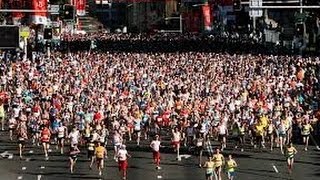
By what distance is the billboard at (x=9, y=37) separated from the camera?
1934 inches

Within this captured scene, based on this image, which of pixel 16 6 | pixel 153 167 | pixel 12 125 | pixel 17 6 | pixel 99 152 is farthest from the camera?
pixel 16 6

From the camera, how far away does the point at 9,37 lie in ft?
164

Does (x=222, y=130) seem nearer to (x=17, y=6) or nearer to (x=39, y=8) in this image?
(x=39, y=8)

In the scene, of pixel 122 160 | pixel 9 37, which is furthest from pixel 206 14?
pixel 122 160

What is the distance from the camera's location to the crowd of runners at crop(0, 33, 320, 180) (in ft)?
115

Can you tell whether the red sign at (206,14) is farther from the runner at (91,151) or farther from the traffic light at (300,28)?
the runner at (91,151)

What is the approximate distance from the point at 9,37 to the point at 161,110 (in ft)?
42.1

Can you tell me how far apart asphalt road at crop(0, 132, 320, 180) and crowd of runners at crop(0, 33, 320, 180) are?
431mm

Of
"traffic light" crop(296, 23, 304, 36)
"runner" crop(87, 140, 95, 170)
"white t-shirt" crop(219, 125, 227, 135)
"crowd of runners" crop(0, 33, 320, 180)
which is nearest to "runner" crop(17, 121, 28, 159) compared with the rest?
"crowd of runners" crop(0, 33, 320, 180)

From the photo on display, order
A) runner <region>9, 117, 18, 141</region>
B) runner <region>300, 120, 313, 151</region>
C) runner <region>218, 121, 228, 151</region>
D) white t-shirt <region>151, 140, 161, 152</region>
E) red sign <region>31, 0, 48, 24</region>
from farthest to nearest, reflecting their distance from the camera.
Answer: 1. red sign <region>31, 0, 48, 24</region>
2. runner <region>9, 117, 18, 141</region>
3. runner <region>300, 120, 313, 151</region>
4. runner <region>218, 121, 228, 151</region>
5. white t-shirt <region>151, 140, 161, 152</region>

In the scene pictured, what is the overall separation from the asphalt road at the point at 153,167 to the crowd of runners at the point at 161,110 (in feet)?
1.41

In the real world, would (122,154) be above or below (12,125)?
above

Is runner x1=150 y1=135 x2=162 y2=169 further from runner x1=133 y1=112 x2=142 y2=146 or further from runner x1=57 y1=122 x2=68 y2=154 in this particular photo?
runner x1=133 y1=112 x2=142 y2=146

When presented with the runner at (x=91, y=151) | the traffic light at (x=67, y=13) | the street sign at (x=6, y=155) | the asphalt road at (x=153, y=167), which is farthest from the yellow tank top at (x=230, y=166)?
the traffic light at (x=67, y=13)
